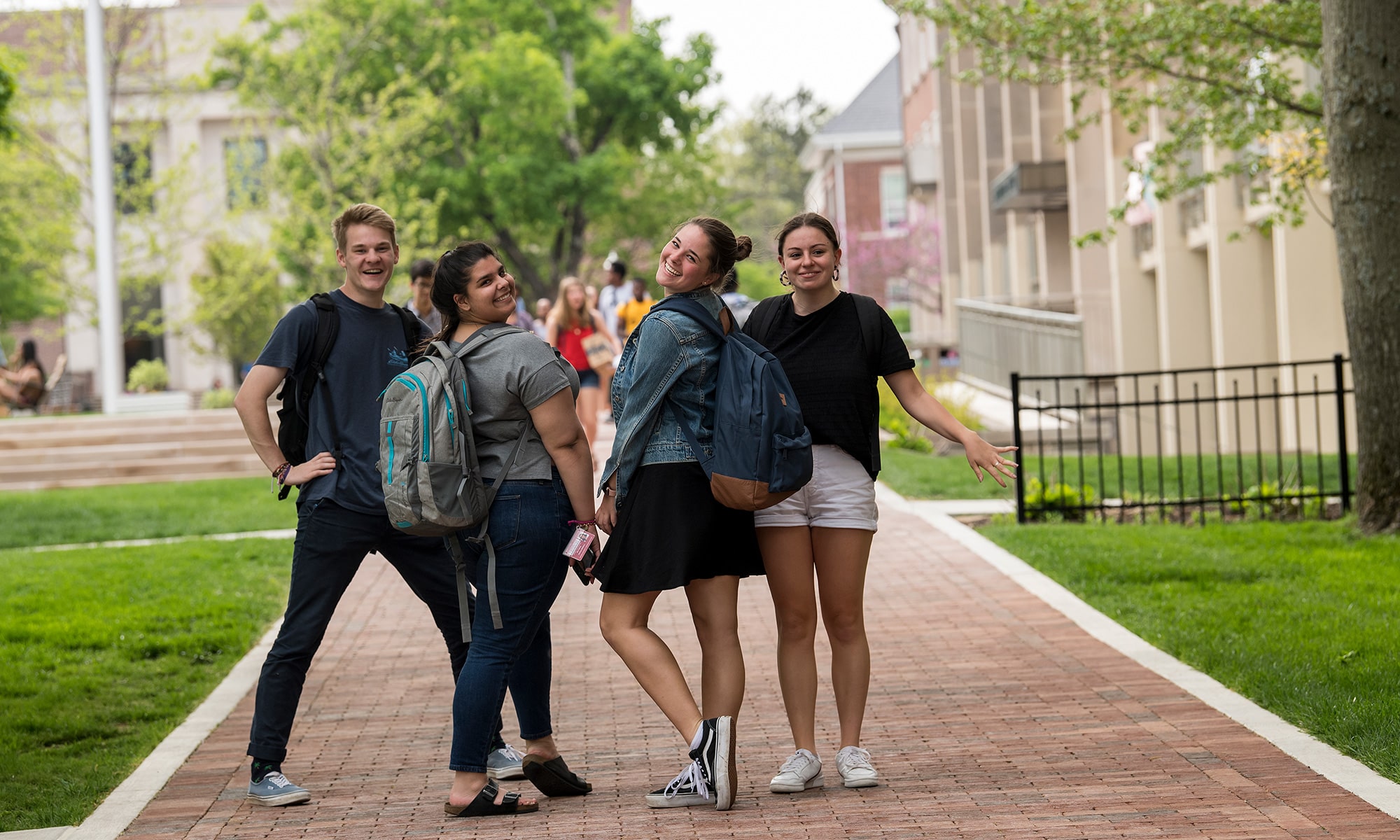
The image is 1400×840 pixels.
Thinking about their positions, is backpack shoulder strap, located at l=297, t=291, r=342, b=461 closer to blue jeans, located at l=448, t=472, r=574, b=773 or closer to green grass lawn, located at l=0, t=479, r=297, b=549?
Answer: blue jeans, located at l=448, t=472, r=574, b=773

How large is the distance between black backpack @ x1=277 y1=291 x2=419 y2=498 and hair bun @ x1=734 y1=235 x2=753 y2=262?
4.03 ft

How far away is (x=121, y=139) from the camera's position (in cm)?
3531

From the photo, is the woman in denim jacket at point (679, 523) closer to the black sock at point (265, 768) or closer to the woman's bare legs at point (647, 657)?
the woman's bare legs at point (647, 657)

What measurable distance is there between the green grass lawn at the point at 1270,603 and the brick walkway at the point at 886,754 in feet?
1.07

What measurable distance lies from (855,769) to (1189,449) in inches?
732

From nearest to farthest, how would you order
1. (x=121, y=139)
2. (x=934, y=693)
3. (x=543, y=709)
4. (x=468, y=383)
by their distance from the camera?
(x=468, y=383)
(x=543, y=709)
(x=934, y=693)
(x=121, y=139)

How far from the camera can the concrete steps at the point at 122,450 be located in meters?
21.3

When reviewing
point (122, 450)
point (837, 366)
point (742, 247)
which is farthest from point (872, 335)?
point (122, 450)

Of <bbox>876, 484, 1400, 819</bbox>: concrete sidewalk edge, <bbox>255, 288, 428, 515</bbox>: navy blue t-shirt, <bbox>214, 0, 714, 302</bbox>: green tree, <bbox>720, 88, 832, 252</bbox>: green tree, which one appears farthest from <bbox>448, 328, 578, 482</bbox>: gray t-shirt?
<bbox>720, 88, 832, 252</bbox>: green tree

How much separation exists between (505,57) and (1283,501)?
95.4 feet

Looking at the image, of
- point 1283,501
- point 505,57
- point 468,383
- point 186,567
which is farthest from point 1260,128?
point 505,57

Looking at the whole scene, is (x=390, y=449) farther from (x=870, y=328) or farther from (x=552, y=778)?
(x=870, y=328)

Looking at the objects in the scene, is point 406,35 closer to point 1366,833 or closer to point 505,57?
point 505,57

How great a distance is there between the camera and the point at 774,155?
102562 mm
